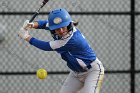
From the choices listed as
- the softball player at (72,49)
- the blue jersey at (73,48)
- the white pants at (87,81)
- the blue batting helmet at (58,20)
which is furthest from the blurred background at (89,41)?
the blue batting helmet at (58,20)

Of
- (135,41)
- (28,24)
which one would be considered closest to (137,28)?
(135,41)

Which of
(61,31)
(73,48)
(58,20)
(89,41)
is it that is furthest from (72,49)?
(89,41)

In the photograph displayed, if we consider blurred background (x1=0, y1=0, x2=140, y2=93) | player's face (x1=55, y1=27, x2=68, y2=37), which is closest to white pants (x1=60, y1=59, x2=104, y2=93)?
player's face (x1=55, y1=27, x2=68, y2=37)

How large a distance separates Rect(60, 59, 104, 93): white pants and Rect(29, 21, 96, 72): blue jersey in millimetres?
77

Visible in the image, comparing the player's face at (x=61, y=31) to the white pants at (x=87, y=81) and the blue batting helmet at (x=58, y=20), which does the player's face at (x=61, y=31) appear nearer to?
the blue batting helmet at (x=58, y=20)

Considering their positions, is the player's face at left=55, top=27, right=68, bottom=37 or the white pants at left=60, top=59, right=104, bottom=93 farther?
the white pants at left=60, top=59, right=104, bottom=93

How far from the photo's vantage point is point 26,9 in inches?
302

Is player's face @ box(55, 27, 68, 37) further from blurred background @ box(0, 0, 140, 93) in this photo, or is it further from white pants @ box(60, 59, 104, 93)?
blurred background @ box(0, 0, 140, 93)

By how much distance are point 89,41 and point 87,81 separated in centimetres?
141

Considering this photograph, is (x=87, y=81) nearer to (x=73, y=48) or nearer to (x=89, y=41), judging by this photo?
(x=73, y=48)

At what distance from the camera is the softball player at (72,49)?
6180 mm

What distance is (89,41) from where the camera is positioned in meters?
7.75

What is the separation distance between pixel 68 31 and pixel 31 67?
1.71 m

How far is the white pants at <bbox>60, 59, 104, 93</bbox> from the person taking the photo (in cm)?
638
